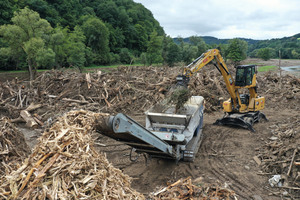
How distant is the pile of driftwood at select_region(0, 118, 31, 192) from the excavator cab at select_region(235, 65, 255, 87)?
32.5ft

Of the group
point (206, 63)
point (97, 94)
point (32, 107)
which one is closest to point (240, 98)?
point (206, 63)

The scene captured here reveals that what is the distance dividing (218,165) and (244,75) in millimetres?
5340

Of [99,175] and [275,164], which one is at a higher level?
[99,175]

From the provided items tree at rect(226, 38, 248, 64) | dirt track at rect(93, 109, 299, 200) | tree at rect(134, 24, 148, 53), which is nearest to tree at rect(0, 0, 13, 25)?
dirt track at rect(93, 109, 299, 200)

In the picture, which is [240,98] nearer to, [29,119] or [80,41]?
[29,119]

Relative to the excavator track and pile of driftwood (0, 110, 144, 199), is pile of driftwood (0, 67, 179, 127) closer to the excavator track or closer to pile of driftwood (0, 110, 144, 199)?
the excavator track

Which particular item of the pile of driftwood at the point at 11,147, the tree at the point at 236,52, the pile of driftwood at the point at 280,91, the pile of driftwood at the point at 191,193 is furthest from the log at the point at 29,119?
the tree at the point at 236,52

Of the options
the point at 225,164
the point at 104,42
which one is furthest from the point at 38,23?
the point at 104,42

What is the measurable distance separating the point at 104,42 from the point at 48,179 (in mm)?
63353

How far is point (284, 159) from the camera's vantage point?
679 cm

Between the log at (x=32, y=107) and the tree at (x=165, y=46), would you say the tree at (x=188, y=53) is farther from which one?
the log at (x=32, y=107)

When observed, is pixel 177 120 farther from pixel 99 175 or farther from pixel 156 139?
pixel 99 175

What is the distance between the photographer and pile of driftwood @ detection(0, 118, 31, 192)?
5258mm

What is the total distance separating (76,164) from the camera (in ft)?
11.2
